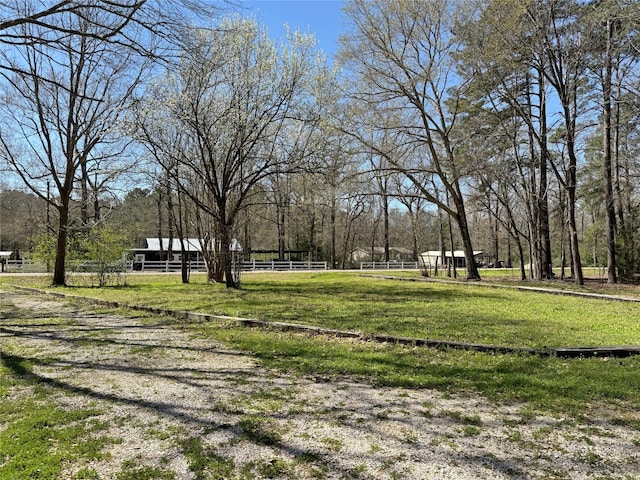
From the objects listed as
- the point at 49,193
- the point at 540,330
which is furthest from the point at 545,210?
the point at 49,193

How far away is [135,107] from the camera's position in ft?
44.9

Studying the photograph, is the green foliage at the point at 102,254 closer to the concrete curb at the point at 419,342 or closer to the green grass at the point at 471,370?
the concrete curb at the point at 419,342

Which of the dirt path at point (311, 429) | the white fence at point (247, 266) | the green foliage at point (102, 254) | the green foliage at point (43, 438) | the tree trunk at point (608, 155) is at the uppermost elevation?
the tree trunk at point (608, 155)

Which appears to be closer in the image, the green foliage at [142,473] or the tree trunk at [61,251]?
the green foliage at [142,473]

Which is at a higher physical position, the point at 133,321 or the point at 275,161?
the point at 275,161

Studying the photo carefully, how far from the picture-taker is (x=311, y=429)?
10.9 ft

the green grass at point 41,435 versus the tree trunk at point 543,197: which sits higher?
the tree trunk at point 543,197

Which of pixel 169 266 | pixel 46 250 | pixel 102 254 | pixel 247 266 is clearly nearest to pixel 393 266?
pixel 247 266

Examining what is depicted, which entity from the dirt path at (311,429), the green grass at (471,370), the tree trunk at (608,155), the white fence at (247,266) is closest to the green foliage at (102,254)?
the white fence at (247,266)

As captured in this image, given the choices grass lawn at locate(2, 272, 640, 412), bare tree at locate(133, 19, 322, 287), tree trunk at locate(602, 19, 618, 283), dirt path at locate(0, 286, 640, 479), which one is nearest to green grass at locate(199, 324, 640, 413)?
grass lawn at locate(2, 272, 640, 412)

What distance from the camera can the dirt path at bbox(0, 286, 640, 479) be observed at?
2742 mm

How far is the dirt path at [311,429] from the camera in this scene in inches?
108

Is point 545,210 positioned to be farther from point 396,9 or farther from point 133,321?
point 133,321

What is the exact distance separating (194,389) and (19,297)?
38.9 ft
